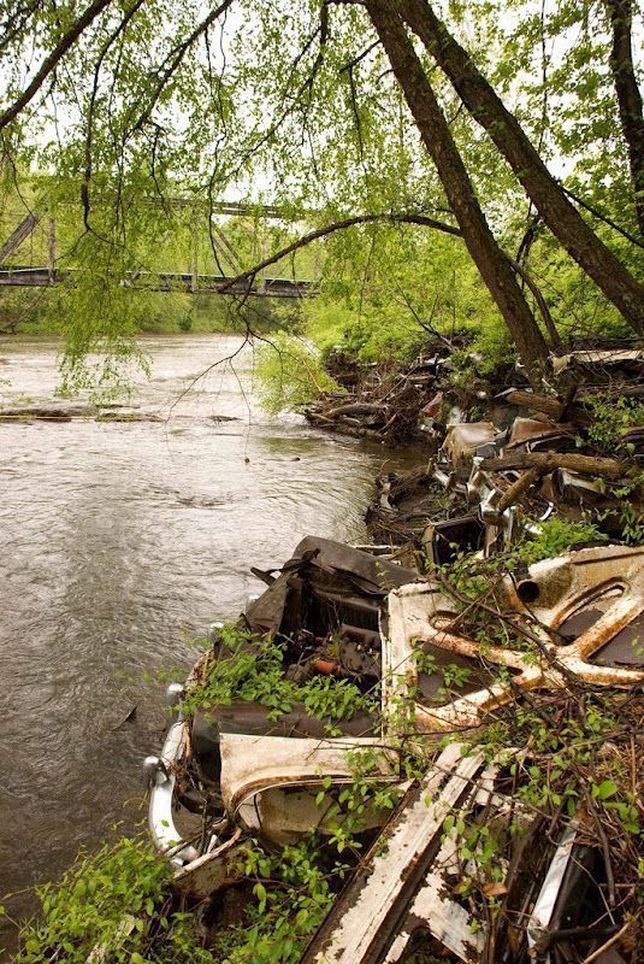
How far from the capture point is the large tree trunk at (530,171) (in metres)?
5.13

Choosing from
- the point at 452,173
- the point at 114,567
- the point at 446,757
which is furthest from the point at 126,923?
the point at 114,567

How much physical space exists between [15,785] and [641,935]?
4.62 m

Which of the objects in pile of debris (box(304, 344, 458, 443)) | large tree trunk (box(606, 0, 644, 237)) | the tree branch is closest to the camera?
large tree trunk (box(606, 0, 644, 237))

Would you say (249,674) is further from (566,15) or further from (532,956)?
Result: (566,15)

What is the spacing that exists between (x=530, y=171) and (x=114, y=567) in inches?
275

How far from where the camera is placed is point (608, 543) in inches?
156

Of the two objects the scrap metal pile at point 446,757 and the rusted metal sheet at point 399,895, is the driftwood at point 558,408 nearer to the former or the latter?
the scrap metal pile at point 446,757

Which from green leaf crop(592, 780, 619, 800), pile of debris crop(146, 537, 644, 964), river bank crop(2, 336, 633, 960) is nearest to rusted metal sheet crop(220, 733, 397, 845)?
pile of debris crop(146, 537, 644, 964)

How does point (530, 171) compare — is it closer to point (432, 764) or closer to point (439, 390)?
point (432, 764)

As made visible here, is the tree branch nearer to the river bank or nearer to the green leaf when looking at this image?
the river bank

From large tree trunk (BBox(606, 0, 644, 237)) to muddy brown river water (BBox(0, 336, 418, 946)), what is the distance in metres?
4.87

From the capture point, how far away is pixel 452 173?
17.8 feet

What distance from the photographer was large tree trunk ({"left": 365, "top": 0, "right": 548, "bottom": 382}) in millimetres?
5391

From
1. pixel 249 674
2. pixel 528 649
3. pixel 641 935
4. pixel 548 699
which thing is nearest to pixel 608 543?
pixel 528 649
